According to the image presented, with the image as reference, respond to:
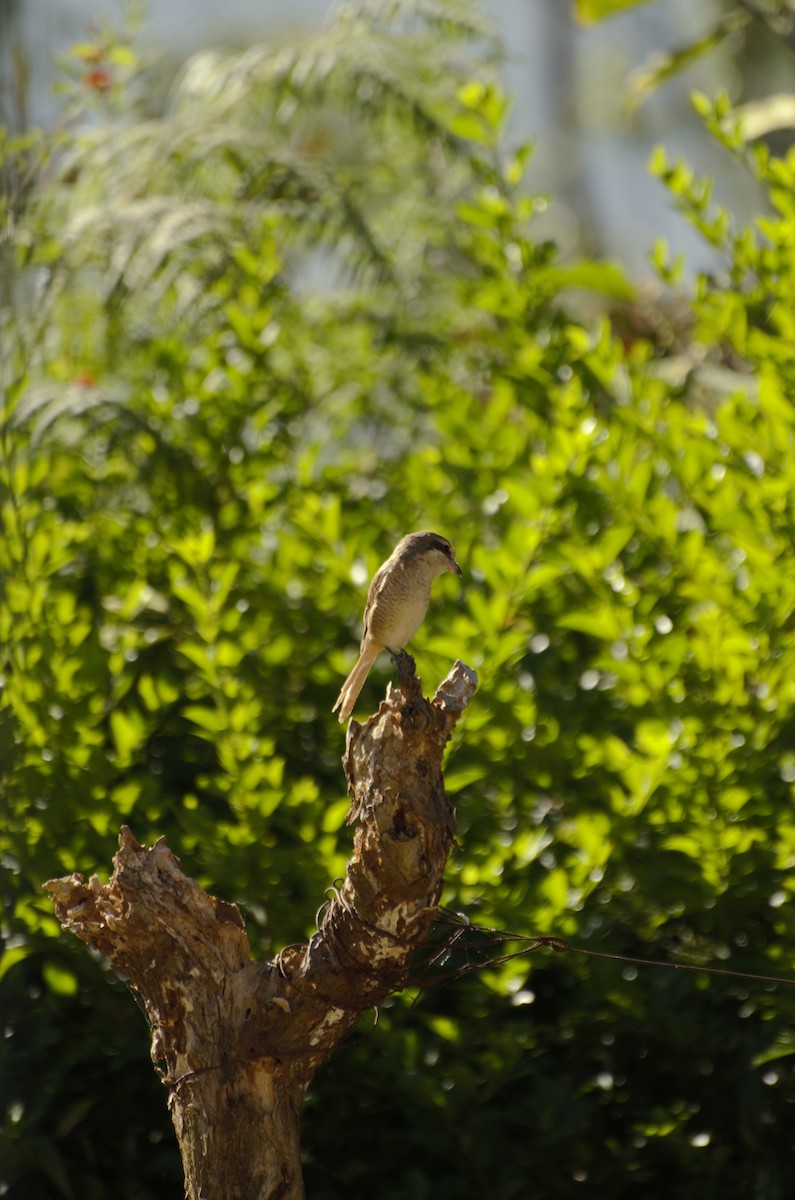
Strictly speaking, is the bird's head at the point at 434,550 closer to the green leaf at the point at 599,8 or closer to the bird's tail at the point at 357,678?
the bird's tail at the point at 357,678

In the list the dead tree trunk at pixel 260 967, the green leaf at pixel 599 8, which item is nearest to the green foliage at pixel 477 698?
the dead tree trunk at pixel 260 967

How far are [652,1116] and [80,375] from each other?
7.23 feet

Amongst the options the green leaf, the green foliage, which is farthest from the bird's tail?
the green leaf

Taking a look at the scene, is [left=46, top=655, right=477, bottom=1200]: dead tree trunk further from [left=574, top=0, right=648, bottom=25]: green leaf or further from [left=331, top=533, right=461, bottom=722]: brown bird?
[left=574, top=0, right=648, bottom=25]: green leaf

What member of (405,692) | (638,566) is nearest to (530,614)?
(638,566)

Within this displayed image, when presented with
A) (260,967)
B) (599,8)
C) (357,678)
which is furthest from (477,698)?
(599,8)

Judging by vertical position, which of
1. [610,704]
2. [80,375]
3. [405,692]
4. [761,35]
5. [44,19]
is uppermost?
[761,35]

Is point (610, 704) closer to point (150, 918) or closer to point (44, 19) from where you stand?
point (150, 918)

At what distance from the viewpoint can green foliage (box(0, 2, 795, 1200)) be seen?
2.00 metres

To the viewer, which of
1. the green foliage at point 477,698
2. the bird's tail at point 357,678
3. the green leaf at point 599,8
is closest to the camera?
the bird's tail at point 357,678

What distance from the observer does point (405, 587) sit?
1447mm

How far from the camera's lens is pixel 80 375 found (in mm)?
3201

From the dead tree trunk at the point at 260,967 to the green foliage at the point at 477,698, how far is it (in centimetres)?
51

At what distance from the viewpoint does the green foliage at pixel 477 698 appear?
200 centimetres
